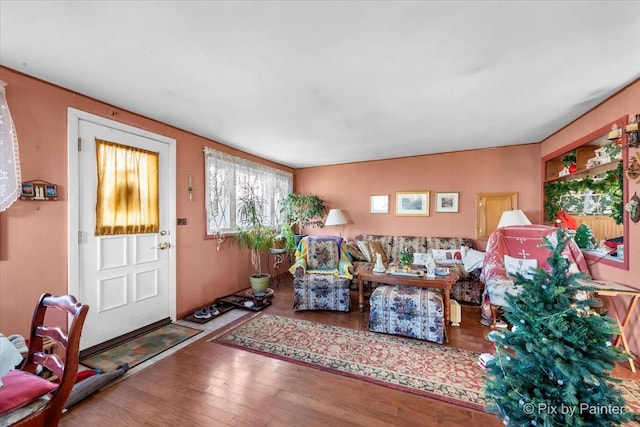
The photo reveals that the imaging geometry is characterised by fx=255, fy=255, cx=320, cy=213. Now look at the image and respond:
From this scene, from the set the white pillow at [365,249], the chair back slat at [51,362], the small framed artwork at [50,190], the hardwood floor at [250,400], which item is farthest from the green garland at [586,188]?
the small framed artwork at [50,190]

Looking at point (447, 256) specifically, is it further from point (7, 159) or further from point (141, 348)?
point (7, 159)

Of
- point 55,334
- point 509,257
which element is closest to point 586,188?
point 509,257

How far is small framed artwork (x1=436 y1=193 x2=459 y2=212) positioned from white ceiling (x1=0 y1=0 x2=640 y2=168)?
5.12 feet

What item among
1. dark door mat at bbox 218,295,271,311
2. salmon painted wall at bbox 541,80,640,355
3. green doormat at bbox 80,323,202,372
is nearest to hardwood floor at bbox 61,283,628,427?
green doormat at bbox 80,323,202,372

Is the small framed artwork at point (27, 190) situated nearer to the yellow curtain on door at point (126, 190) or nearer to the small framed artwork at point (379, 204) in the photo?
the yellow curtain on door at point (126, 190)

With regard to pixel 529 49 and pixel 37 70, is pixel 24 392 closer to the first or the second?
pixel 37 70

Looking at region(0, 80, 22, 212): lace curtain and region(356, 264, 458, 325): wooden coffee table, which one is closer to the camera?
region(0, 80, 22, 212): lace curtain

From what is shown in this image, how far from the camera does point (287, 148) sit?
13.2ft

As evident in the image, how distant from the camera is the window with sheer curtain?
3.59 meters

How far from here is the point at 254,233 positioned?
3838 mm

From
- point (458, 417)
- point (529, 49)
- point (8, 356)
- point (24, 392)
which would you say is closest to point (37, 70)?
point (8, 356)

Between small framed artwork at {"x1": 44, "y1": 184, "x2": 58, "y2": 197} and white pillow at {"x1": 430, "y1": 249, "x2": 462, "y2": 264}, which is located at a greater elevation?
small framed artwork at {"x1": 44, "y1": 184, "x2": 58, "y2": 197}

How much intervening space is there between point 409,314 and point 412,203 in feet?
8.04

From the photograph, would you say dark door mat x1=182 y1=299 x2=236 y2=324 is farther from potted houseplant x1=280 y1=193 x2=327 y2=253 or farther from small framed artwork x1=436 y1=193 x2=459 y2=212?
small framed artwork x1=436 y1=193 x2=459 y2=212
